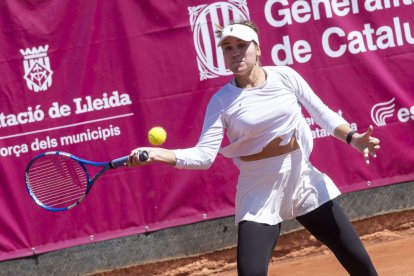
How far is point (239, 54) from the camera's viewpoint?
3.91 m

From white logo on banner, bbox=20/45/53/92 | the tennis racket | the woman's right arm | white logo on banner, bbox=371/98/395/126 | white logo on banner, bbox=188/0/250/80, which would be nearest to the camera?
the woman's right arm

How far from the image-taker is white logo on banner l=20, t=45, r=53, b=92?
19.5ft

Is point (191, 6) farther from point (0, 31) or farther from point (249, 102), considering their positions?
point (249, 102)

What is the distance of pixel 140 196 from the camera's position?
241 inches

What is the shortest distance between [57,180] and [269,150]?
167 centimetres

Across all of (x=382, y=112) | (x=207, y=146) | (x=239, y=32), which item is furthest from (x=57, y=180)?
(x=382, y=112)

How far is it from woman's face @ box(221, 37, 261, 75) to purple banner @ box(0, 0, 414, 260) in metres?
2.15

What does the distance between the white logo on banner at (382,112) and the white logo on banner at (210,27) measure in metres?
1.14

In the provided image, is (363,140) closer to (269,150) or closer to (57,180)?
(269,150)

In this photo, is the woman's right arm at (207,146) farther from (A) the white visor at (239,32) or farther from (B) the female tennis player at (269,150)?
(A) the white visor at (239,32)

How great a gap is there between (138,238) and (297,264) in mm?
1163

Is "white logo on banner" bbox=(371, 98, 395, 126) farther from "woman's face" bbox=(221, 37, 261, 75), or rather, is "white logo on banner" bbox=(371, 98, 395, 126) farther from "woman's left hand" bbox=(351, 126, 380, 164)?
"woman's face" bbox=(221, 37, 261, 75)

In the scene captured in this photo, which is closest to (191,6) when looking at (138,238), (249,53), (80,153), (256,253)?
(80,153)

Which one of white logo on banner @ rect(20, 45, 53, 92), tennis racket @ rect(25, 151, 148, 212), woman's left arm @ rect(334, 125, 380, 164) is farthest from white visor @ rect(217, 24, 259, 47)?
white logo on banner @ rect(20, 45, 53, 92)
